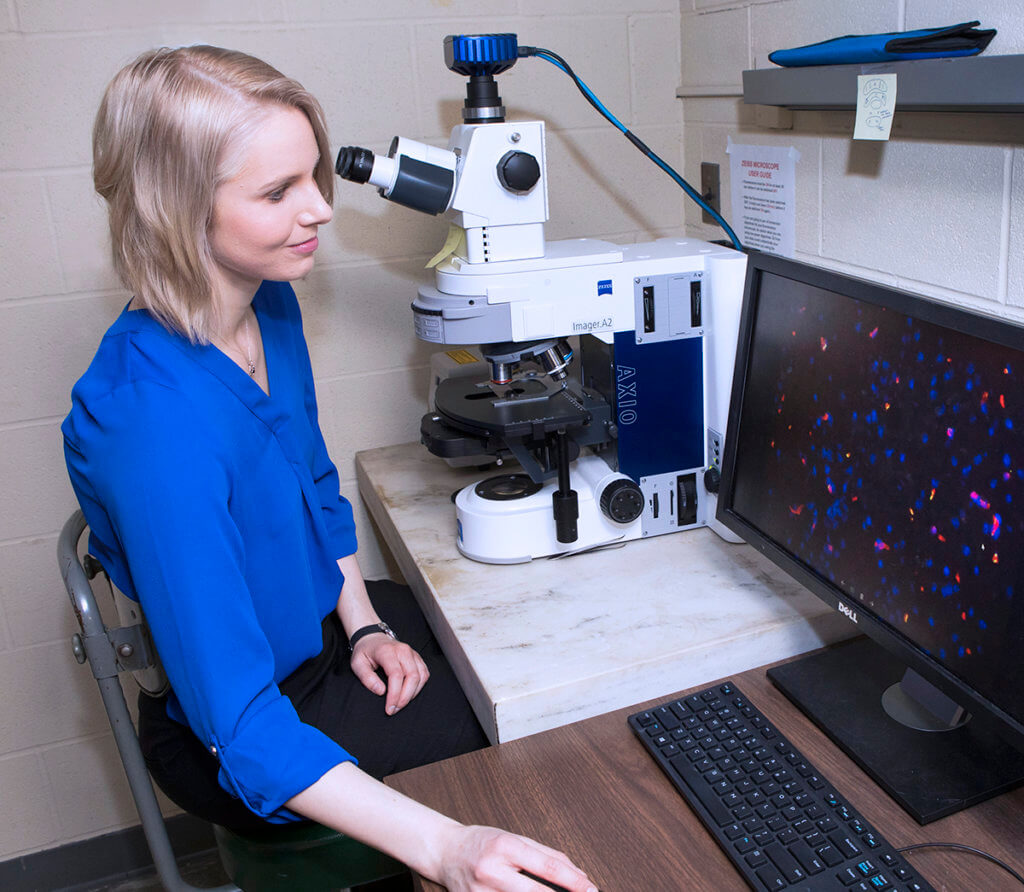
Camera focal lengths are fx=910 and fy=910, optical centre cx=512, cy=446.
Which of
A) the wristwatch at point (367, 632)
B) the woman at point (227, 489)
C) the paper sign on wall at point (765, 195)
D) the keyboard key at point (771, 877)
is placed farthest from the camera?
the paper sign on wall at point (765, 195)

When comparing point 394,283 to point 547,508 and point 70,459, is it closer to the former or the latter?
point 547,508

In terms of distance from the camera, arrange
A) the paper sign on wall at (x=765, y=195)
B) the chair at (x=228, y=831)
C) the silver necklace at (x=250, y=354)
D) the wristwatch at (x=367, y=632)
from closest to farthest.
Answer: the chair at (x=228, y=831) < the silver necklace at (x=250, y=354) < the wristwatch at (x=367, y=632) < the paper sign on wall at (x=765, y=195)

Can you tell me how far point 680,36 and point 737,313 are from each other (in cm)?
77

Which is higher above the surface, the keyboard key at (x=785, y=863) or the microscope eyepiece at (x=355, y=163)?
the microscope eyepiece at (x=355, y=163)

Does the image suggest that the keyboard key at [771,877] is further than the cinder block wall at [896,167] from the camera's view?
No

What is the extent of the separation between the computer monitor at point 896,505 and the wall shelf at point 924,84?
27 cm

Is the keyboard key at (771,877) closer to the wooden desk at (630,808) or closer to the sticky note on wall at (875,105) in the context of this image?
the wooden desk at (630,808)

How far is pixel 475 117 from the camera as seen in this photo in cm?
126

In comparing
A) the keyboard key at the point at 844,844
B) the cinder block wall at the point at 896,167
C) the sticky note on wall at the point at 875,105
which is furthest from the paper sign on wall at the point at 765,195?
the keyboard key at the point at 844,844

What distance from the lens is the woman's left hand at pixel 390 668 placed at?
121cm

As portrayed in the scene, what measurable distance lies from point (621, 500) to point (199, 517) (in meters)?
0.58

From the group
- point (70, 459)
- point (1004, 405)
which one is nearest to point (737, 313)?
point (1004, 405)

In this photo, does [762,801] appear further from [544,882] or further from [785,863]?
[544,882]

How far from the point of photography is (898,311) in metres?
0.83
